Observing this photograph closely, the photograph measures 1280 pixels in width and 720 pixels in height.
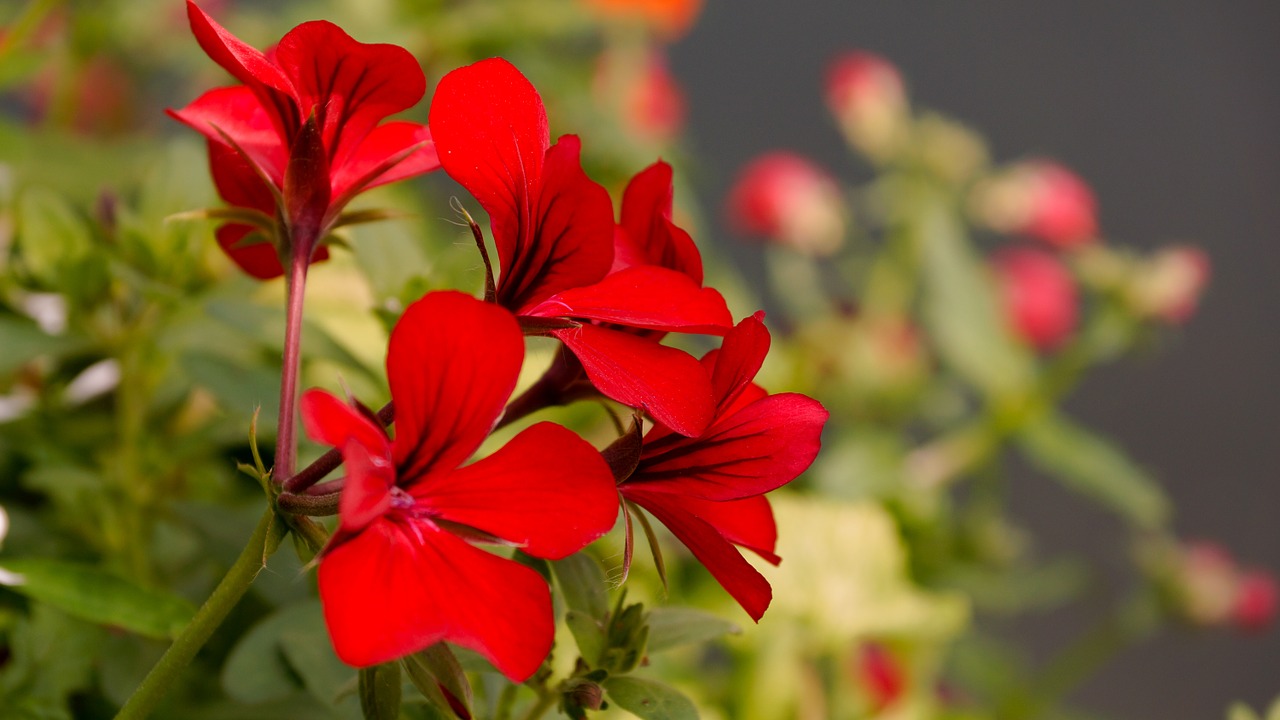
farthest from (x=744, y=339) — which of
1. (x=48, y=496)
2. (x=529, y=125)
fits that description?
(x=48, y=496)

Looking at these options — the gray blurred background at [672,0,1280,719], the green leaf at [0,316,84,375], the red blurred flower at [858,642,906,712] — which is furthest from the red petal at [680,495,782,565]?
the gray blurred background at [672,0,1280,719]

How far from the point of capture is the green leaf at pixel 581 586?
0.27 m

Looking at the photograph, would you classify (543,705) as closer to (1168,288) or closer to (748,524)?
(748,524)

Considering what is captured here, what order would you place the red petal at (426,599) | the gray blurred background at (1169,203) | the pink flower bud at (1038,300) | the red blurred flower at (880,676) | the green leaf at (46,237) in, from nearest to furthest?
the red petal at (426,599)
the green leaf at (46,237)
the red blurred flower at (880,676)
the pink flower bud at (1038,300)
the gray blurred background at (1169,203)

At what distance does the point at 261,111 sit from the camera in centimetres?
27

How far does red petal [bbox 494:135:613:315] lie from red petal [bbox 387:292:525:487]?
0.04 m

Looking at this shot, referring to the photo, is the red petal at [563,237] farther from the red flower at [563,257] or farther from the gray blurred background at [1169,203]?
the gray blurred background at [1169,203]

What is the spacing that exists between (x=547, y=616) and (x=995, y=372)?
652 mm

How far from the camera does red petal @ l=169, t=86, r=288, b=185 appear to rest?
0.26m

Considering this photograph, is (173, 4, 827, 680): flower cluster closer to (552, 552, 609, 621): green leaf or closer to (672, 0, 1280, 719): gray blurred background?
(552, 552, 609, 621): green leaf

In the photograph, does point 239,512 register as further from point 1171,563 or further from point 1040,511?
point 1040,511

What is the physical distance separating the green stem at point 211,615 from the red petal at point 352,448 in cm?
3

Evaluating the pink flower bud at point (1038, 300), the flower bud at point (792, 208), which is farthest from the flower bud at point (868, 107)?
the pink flower bud at point (1038, 300)

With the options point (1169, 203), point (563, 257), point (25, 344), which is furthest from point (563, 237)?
point (1169, 203)
